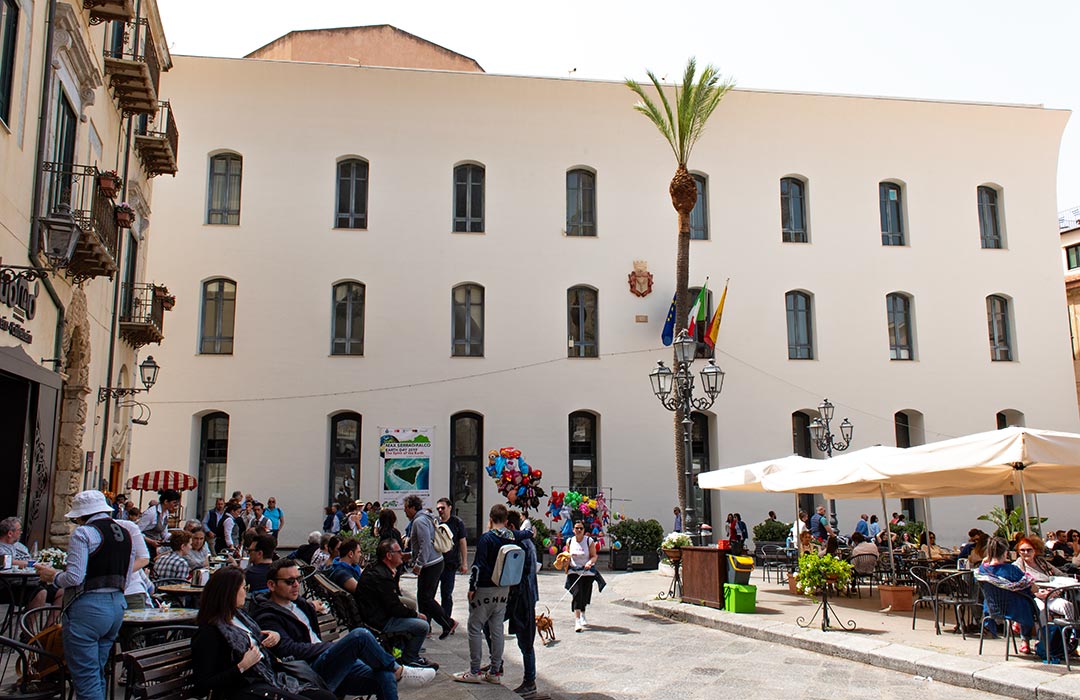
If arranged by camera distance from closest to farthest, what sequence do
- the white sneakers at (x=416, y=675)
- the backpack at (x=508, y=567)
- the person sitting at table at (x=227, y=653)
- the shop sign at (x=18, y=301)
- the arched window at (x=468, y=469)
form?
the person sitting at table at (x=227, y=653)
the white sneakers at (x=416, y=675)
the backpack at (x=508, y=567)
the shop sign at (x=18, y=301)
the arched window at (x=468, y=469)

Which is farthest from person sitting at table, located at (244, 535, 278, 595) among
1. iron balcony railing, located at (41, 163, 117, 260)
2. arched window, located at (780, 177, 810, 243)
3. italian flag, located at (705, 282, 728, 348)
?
arched window, located at (780, 177, 810, 243)

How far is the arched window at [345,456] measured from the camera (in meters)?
25.3

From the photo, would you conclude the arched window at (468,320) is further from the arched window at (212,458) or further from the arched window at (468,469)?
the arched window at (212,458)

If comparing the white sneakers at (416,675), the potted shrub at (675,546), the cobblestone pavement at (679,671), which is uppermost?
the potted shrub at (675,546)

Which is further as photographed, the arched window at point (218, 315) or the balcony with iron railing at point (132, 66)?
the arched window at point (218, 315)

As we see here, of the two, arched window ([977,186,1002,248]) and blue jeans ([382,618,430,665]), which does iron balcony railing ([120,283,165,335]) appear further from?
arched window ([977,186,1002,248])

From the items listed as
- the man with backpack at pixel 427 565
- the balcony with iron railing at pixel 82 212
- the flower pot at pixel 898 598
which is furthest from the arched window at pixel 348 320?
the flower pot at pixel 898 598

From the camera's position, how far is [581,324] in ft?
88.0

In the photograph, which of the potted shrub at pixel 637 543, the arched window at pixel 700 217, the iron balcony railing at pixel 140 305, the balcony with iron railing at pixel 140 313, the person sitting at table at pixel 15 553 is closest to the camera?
the person sitting at table at pixel 15 553

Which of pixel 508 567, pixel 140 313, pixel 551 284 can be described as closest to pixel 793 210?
pixel 551 284

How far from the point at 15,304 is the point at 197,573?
4.13m

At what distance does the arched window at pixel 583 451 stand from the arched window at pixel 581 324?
1732mm

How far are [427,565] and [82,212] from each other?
6722 mm

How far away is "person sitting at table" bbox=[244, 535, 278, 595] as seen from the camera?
29.3ft
